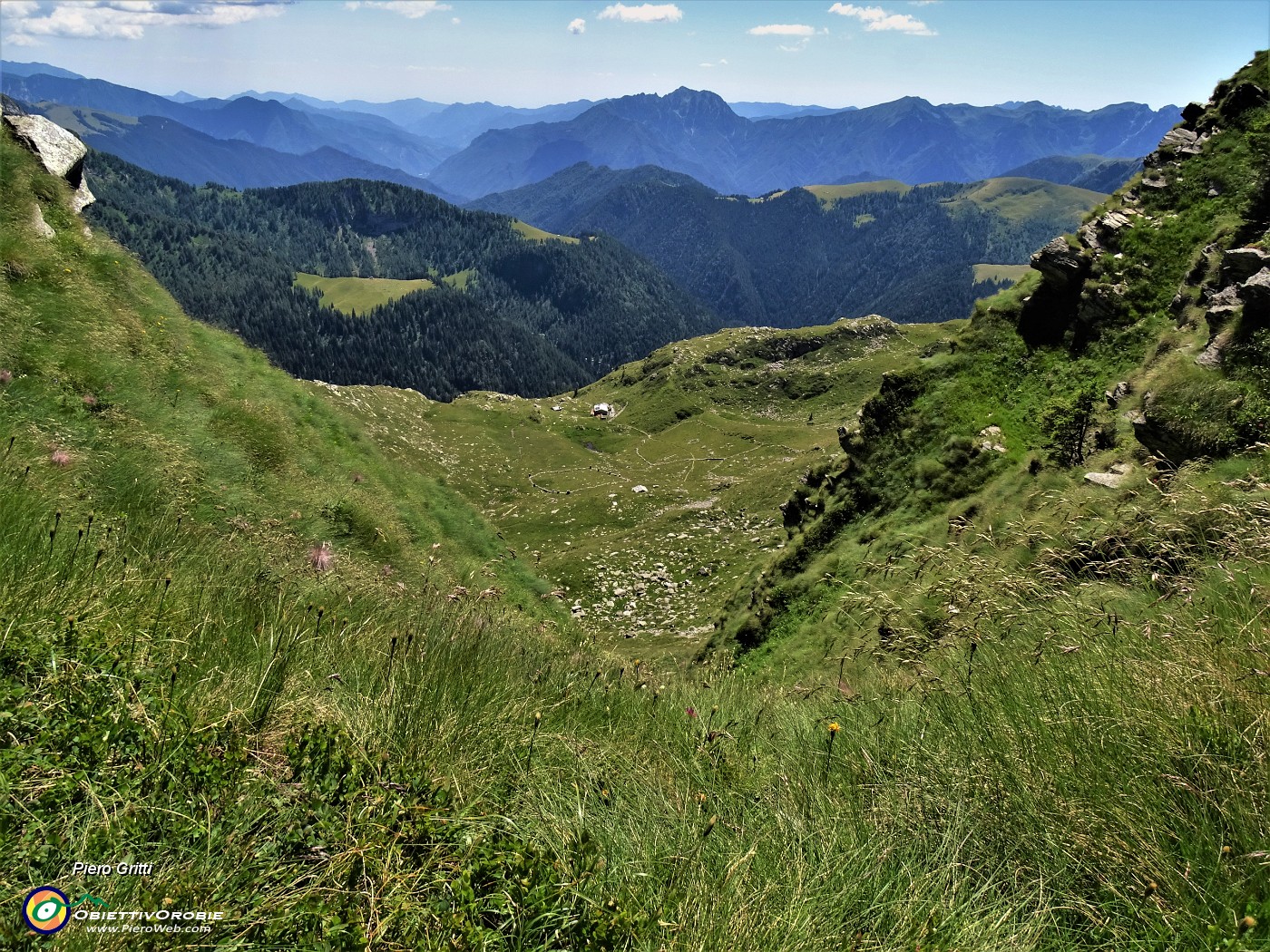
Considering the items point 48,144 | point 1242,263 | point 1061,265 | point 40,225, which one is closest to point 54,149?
point 48,144

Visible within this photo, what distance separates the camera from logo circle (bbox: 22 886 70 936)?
2457mm

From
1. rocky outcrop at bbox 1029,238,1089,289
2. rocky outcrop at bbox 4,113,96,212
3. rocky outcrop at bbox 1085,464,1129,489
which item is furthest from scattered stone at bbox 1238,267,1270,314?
rocky outcrop at bbox 4,113,96,212

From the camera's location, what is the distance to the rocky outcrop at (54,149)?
74.4 ft

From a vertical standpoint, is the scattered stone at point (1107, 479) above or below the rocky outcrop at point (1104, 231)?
below

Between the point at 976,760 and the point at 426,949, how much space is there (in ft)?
12.1

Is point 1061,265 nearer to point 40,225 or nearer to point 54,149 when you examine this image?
point 40,225

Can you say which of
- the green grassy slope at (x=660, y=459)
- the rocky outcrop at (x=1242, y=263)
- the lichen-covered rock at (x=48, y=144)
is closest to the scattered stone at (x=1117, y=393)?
the rocky outcrop at (x=1242, y=263)

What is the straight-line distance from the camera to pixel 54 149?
23.5 meters

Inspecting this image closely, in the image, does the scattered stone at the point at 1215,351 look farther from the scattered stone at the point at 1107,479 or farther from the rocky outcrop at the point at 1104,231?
the rocky outcrop at the point at 1104,231

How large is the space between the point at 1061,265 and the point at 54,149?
39626 millimetres

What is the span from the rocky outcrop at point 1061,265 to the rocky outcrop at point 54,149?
122 feet

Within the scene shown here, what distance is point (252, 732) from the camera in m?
4.00

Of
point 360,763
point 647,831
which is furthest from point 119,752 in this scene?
point 647,831

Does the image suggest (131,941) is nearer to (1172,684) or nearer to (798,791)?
(798,791)
